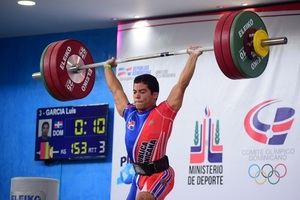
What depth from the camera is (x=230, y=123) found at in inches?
247

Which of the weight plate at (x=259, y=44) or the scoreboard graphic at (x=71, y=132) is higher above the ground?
the weight plate at (x=259, y=44)

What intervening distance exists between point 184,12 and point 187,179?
59.1 inches

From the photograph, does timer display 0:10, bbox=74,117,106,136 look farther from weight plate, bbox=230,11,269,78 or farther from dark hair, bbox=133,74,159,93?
weight plate, bbox=230,11,269,78

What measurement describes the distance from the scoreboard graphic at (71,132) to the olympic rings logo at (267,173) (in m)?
1.51

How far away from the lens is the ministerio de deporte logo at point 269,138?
6.05 metres

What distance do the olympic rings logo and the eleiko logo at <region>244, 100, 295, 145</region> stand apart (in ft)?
0.66

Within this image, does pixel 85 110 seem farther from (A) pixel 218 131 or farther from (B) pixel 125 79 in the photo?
Result: (A) pixel 218 131

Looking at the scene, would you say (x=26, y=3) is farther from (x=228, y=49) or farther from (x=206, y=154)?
(x=228, y=49)

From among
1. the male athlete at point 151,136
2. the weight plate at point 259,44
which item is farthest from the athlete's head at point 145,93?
the weight plate at point 259,44

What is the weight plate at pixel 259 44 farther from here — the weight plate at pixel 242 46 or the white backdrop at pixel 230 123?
the white backdrop at pixel 230 123

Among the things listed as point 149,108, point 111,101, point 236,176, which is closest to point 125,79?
point 111,101

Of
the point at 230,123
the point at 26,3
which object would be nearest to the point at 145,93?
the point at 230,123

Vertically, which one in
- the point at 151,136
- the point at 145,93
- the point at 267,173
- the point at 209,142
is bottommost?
the point at 267,173

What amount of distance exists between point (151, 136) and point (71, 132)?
2.76m
